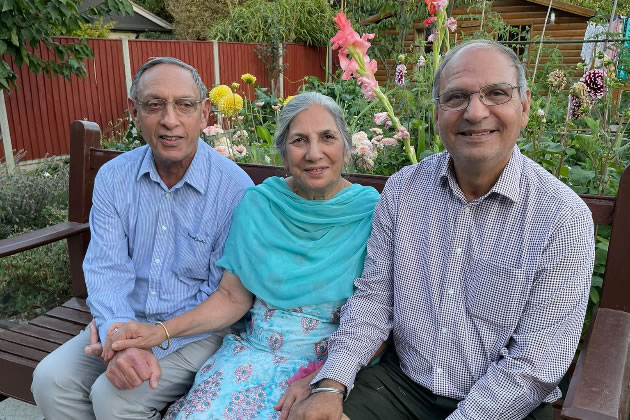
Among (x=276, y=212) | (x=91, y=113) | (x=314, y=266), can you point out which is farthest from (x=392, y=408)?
(x=91, y=113)

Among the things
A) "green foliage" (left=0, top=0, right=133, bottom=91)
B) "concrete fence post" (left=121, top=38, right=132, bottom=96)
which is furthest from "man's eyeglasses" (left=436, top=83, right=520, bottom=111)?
"concrete fence post" (left=121, top=38, right=132, bottom=96)

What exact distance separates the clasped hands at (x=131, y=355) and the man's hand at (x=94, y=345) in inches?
2.0

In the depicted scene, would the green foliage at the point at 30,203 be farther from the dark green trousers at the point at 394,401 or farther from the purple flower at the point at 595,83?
the purple flower at the point at 595,83

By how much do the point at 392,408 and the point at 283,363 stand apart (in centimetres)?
43

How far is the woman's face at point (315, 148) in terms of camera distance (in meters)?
1.96

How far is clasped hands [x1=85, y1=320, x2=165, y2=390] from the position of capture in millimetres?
1823

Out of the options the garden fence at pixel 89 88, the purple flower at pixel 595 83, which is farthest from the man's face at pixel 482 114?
the garden fence at pixel 89 88

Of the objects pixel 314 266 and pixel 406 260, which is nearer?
pixel 406 260

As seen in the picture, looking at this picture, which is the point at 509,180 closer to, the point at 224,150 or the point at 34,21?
the point at 224,150

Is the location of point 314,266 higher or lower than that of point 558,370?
higher

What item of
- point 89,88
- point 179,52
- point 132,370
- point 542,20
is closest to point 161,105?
point 132,370

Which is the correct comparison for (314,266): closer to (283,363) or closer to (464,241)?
(283,363)

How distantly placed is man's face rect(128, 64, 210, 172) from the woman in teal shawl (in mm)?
368

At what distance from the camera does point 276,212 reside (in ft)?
6.84
